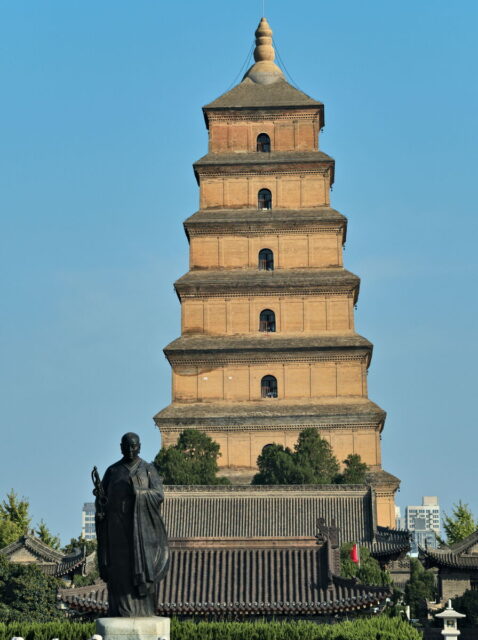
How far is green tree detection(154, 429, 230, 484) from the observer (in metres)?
53.9

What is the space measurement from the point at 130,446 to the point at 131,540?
1.02 metres

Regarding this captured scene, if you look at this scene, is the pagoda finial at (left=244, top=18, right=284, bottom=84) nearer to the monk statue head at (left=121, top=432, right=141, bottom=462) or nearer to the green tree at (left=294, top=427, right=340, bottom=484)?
the green tree at (left=294, top=427, right=340, bottom=484)

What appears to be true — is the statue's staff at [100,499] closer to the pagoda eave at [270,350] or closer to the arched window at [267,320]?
the pagoda eave at [270,350]

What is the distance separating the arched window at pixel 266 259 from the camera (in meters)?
63.1

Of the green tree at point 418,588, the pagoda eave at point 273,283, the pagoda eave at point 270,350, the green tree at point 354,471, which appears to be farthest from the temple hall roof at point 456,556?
the pagoda eave at point 273,283

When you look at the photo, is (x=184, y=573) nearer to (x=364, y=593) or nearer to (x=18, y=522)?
(x=364, y=593)

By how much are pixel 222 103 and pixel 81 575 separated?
27.0 meters

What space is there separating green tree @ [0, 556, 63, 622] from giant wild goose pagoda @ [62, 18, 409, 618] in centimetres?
1422

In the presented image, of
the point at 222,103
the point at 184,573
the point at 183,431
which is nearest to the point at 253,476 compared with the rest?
the point at 183,431

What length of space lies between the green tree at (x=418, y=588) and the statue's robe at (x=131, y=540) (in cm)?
3203

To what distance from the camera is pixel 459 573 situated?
1900 inches

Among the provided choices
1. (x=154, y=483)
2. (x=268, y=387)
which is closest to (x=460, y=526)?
(x=268, y=387)

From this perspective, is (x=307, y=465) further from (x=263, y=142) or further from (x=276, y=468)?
(x=263, y=142)

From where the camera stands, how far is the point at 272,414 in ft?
196
